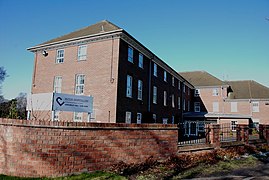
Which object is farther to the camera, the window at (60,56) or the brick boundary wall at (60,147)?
→ the window at (60,56)

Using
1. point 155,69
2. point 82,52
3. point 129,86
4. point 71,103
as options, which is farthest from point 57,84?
point 71,103

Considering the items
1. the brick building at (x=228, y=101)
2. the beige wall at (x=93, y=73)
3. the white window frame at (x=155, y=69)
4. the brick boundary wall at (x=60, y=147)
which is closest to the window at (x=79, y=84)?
the beige wall at (x=93, y=73)

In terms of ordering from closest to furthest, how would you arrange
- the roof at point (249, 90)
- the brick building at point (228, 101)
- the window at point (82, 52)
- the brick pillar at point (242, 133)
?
the brick pillar at point (242, 133), the window at point (82, 52), the brick building at point (228, 101), the roof at point (249, 90)

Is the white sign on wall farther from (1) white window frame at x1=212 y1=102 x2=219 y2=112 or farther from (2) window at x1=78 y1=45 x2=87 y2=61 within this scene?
(1) white window frame at x1=212 y1=102 x2=219 y2=112

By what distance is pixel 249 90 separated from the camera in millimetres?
41094

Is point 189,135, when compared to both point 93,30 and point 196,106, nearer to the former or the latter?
point 196,106

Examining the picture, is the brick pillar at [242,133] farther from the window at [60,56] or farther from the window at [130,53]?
the window at [60,56]

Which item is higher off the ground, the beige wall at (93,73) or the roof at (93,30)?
the roof at (93,30)

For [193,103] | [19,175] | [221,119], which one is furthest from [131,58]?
[193,103]

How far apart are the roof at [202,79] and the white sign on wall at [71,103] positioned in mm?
35464

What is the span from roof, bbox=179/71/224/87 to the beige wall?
29.3 meters

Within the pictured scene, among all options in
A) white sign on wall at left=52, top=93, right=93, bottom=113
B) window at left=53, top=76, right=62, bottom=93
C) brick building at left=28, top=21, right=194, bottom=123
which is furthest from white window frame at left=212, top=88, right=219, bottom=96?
white sign on wall at left=52, top=93, right=93, bottom=113

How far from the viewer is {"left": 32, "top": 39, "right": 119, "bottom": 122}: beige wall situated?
17.3 m

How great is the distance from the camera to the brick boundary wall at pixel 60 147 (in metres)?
7.06
